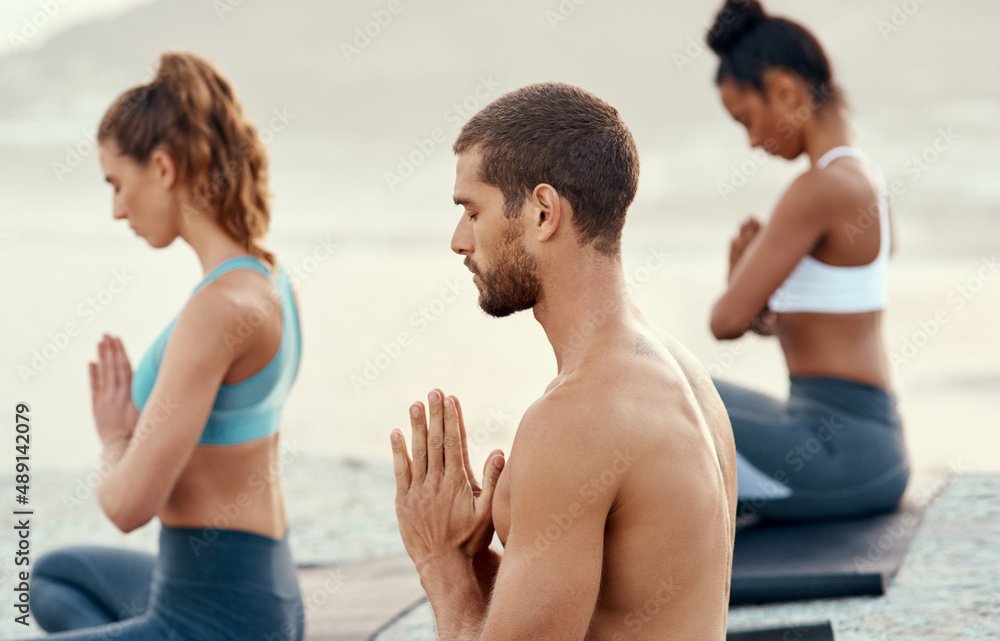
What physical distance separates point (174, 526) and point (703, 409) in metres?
1.54

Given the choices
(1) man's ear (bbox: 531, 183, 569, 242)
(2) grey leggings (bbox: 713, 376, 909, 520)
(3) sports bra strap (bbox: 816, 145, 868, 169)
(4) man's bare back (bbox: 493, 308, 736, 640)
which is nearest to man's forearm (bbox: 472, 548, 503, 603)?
(4) man's bare back (bbox: 493, 308, 736, 640)

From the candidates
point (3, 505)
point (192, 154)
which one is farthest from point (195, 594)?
point (3, 505)

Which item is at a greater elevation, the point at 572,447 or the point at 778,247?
the point at 572,447

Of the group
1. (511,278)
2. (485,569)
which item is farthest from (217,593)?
(511,278)

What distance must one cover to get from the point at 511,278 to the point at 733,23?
8.41 feet

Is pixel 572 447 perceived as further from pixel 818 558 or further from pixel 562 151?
pixel 818 558

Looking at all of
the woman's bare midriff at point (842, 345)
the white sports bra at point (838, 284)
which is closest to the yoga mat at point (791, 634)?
the woman's bare midriff at point (842, 345)

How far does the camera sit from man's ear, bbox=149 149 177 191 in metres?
2.80

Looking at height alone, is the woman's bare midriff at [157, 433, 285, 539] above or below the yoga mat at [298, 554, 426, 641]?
above

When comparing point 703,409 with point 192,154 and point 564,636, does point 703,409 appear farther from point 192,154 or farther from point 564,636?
point 192,154

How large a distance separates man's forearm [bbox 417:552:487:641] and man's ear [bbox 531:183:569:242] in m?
0.61

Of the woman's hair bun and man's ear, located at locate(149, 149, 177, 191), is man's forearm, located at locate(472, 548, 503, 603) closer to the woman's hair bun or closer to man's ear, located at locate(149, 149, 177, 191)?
man's ear, located at locate(149, 149, 177, 191)

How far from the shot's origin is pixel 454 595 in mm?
1822

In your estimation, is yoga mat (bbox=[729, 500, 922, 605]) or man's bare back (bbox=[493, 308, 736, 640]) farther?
yoga mat (bbox=[729, 500, 922, 605])
